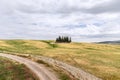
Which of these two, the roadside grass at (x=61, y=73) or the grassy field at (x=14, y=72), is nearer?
the roadside grass at (x=61, y=73)

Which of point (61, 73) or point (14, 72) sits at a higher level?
point (61, 73)

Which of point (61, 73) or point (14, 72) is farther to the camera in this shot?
point (14, 72)

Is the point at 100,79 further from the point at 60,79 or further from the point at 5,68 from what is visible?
the point at 5,68

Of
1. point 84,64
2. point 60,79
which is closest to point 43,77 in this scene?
point 60,79

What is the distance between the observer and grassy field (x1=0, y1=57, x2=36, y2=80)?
51253mm

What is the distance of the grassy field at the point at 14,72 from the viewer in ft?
168

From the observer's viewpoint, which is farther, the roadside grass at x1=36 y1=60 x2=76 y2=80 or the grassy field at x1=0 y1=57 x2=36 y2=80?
the grassy field at x1=0 y1=57 x2=36 y2=80

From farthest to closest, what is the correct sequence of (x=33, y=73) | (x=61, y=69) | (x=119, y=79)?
1. (x=61, y=69)
2. (x=33, y=73)
3. (x=119, y=79)

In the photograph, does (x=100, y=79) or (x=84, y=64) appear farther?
(x=84, y=64)

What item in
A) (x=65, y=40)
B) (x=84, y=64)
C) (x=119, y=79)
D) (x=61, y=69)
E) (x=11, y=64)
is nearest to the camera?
(x=119, y=79)

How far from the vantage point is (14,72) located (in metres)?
55.8

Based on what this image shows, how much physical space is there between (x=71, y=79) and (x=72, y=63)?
17.4 m

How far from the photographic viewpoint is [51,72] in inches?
2031

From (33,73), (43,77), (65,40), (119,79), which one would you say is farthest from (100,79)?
(65,40)
